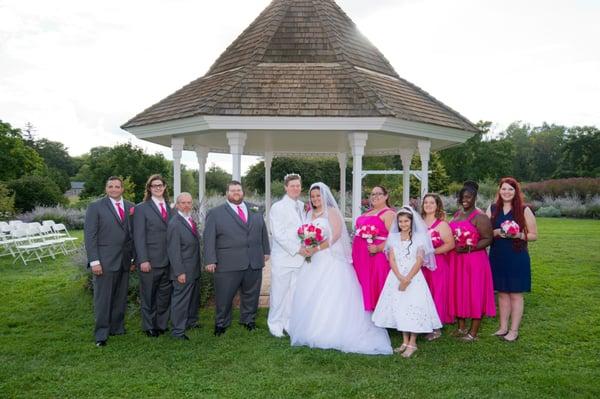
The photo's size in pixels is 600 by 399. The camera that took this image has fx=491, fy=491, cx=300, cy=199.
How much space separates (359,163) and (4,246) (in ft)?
40.2

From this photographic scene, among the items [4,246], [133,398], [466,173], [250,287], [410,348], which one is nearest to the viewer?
[133,398]

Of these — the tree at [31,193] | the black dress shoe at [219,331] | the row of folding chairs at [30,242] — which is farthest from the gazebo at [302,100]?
the tree at [31,193]

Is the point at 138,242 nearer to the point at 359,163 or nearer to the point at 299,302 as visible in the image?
the point at 299,302

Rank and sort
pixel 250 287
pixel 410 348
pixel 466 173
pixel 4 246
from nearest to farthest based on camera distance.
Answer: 1. pixel 410 348
2. pixel 250 287
3. pixel 4 246
4. pixel 466 173

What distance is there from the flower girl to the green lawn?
0.40 meters

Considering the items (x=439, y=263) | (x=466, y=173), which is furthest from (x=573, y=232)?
(x=466, y=173)

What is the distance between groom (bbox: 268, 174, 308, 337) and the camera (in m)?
6.35

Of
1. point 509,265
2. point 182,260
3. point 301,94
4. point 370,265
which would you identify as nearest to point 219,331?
point 182,260

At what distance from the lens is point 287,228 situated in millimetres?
6371

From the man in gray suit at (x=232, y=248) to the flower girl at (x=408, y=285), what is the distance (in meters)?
1.77

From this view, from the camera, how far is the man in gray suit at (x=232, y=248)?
6.35 m

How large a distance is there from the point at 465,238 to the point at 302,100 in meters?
4.20

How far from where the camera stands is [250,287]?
6707 millimetres

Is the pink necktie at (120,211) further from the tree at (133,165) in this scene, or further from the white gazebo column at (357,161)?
the tree at (133,165)
